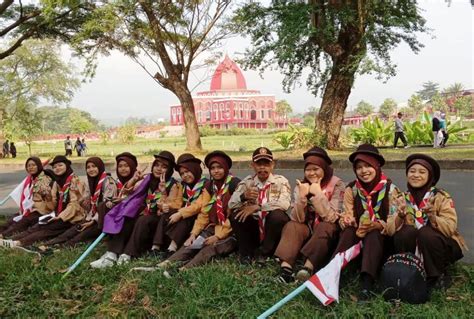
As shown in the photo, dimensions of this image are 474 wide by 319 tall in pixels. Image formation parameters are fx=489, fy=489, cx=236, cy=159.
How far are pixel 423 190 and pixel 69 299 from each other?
2811 mm

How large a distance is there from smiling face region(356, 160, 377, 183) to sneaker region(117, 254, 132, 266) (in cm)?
227

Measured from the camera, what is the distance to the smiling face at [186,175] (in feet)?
15.6

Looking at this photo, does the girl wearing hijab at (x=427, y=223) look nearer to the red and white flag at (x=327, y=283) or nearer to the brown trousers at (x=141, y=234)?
the red and white flag at (x=327, y=283)

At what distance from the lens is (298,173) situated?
37.9 ft

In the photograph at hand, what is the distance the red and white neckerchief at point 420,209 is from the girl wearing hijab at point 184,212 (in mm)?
1947

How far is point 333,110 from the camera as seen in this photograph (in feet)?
46.8

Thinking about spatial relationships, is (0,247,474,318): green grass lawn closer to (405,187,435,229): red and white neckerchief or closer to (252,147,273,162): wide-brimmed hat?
(405,187,435,229): red and white neckerchief

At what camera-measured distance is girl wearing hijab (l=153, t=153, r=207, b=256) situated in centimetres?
462

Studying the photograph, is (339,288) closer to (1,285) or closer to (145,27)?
(1,285)

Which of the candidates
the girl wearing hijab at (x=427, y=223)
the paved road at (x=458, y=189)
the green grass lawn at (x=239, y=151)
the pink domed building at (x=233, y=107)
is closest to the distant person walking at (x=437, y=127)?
the green grass lawn at (x=239, y=151)

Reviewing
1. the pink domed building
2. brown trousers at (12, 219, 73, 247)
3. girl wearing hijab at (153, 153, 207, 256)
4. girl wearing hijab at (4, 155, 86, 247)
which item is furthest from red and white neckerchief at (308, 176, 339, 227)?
the pink domed building

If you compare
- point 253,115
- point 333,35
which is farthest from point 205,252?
point 253,115

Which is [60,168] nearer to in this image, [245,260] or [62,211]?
[62,211]

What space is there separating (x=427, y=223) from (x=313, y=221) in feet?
2.92
